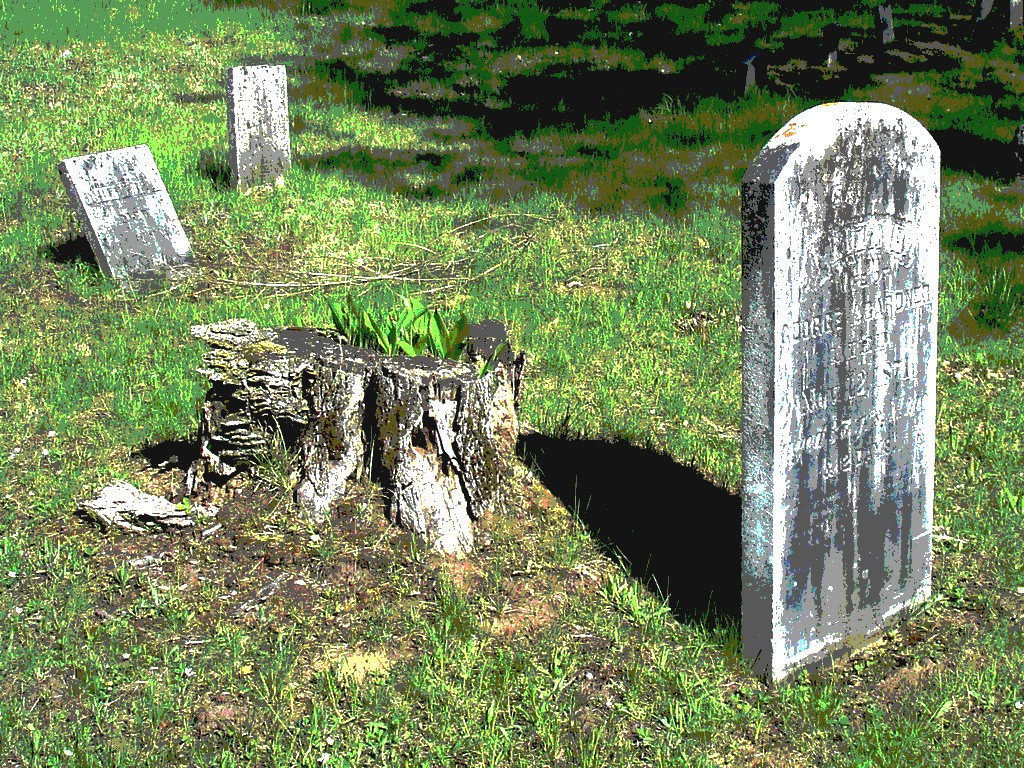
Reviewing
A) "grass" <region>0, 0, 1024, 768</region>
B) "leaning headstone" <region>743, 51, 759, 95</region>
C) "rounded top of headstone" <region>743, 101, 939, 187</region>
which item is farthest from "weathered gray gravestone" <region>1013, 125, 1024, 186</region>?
"rounded top of headstone" <region>743, 101, 939, 187</region>

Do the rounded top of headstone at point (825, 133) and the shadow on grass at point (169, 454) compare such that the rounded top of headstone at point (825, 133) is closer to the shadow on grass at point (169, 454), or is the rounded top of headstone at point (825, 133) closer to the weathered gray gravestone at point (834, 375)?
the weathered gray gravestone at point (834, 375)

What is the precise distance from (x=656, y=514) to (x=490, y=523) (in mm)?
817

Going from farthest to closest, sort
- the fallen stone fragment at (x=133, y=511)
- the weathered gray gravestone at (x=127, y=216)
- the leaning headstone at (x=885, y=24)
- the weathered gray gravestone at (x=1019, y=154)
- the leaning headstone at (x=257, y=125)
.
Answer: the leaning headstone at (x=885, y=24) → the weathered gray gravestone at (x=1019, y=154) → the leaning headstone at (x=257, y=125) → the weathered gray gravestone at (x=127, y=216) → the fallen stone fragment at (x=133, y=511)

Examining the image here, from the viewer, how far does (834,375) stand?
176 inches

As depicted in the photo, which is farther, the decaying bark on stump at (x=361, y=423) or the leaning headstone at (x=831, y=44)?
the leaning headstone at (x=831, y=44)

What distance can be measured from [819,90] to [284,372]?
9061 mm

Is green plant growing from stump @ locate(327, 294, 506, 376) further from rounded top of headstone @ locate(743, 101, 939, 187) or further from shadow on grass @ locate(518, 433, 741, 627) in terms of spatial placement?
rounded top of headstone @ locate(743, 101, 939, 187)

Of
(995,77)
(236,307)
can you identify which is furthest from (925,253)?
(995,77)

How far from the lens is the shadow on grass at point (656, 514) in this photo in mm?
5188

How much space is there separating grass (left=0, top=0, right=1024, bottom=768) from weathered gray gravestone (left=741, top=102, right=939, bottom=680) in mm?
324

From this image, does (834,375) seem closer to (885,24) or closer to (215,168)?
(215,168)

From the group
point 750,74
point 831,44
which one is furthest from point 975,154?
point 831,44

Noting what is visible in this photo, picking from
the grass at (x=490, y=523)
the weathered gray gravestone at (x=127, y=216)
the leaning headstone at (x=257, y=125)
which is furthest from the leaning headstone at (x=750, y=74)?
the weathered gray gravestone at (x=127, y=216)

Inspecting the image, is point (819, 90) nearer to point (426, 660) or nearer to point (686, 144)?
point (686, 144)
